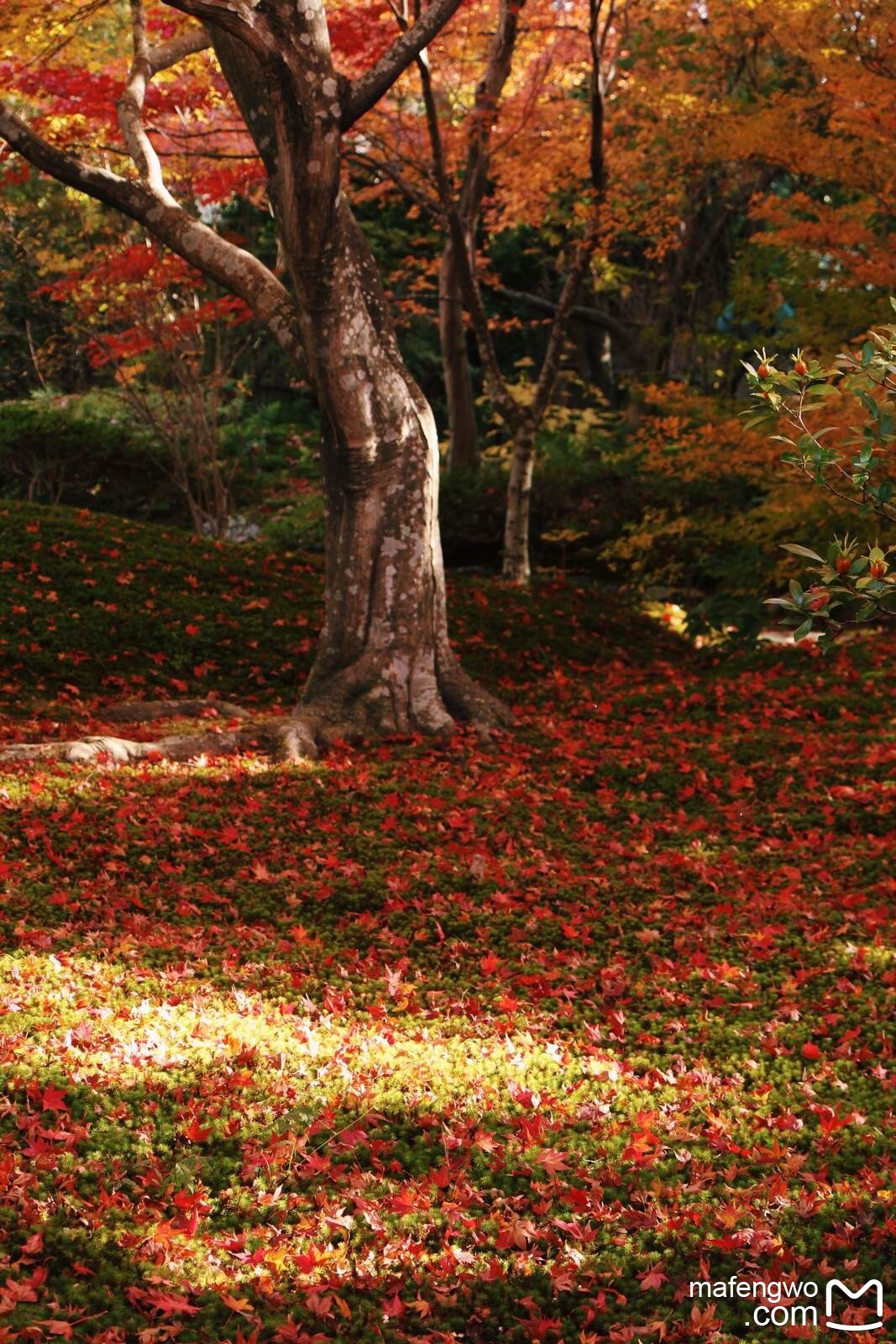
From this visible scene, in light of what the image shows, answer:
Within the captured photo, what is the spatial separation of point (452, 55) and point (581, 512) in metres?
5.45

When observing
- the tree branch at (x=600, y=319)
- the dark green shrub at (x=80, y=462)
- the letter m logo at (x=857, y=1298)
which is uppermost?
the tree branch at (x=600, y=319)

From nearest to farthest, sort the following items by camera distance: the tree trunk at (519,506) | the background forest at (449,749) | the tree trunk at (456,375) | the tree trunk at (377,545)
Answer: the background forest at (449,749), the tree trunk at (377,545), the tree trunk at (519,506), the tree trunk at (456,375)

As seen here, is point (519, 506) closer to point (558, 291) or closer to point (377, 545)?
point (377, 545)

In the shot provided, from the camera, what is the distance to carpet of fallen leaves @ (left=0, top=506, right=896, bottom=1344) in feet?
10.3

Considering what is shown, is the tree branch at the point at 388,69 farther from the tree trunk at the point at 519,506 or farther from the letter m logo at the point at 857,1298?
the letter m logo at the point at 857,1298

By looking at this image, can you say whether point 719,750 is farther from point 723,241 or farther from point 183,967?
point 723,241

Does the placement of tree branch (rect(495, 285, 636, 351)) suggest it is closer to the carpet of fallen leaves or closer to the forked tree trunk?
the forked tree trunk

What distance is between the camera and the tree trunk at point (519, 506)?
12969 mm

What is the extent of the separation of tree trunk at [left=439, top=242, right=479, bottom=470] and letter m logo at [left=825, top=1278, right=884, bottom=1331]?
13.8m

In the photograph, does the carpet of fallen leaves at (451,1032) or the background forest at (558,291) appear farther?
the background forest at (558,291)

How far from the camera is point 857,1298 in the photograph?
3135 millimetres

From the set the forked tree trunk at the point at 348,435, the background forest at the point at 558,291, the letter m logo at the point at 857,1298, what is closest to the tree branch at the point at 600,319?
the background forest at the point at 558,291

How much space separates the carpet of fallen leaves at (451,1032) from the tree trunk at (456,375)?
805cm

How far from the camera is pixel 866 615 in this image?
9.39 feet
